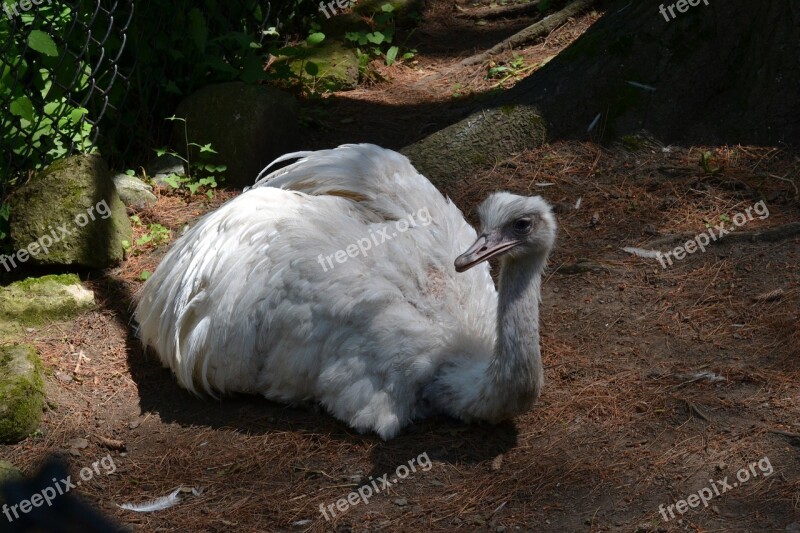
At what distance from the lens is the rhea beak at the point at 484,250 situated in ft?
13.0

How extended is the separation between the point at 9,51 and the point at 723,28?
4.19 metres

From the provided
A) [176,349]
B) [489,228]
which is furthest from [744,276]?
[176,349]

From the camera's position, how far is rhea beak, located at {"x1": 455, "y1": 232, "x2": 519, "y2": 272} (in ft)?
13.0

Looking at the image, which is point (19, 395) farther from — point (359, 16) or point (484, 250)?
point (359, 16)

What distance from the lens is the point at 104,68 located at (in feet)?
20.6

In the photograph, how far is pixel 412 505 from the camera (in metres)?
3.96

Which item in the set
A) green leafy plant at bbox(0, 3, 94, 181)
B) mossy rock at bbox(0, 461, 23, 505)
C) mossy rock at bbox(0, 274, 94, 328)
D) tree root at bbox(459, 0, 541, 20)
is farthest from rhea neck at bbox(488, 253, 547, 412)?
tree root at bbox(459, 0, 541, 20)

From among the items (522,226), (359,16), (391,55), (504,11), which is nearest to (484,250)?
(522,226)

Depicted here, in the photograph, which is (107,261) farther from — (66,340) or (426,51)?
(426,51)

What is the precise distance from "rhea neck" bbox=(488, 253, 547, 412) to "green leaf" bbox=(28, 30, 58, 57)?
290 cm

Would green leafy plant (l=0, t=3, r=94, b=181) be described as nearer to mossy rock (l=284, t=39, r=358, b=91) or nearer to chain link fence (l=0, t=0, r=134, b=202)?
chain link fence (l=0, t=0, r=134, b=202)

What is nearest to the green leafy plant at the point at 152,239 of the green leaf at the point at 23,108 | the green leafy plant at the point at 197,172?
the green leafy plant at the point at 197,172

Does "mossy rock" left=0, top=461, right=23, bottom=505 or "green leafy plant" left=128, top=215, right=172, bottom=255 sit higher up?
"green leafy plant" left=128, top=215, right=172, bottom=255

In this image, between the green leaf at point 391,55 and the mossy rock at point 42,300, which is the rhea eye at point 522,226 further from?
the green leaf at point 391,55
